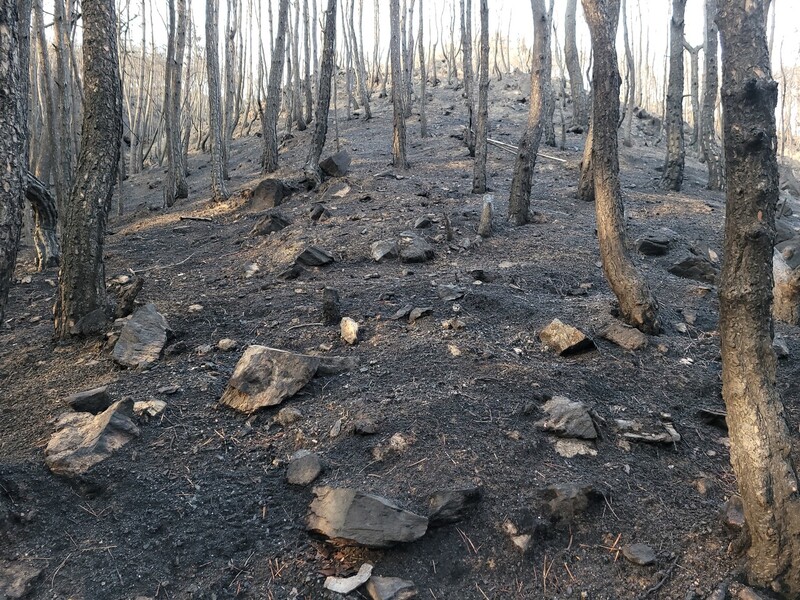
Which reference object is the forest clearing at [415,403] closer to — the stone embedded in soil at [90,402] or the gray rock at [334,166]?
the stone embedded in soil at [90,402]

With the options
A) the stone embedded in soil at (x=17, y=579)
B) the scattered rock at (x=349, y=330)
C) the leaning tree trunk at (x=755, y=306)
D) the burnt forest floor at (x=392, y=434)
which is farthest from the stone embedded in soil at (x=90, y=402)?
the leaning tree trunk at (x=755, y=306)

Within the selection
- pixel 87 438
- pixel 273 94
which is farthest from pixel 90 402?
pixel 273 94

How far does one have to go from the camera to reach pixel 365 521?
9.20 ft

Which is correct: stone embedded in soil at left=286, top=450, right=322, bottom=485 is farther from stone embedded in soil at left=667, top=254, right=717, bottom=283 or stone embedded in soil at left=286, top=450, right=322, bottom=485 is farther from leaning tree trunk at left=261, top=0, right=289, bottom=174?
leaning tree trunk at left=261, top=0, right=289, bottom=174

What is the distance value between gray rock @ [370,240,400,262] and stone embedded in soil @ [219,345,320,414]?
275cm

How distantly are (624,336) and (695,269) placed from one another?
2450 millimetres

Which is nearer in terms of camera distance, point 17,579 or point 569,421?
point 17,579

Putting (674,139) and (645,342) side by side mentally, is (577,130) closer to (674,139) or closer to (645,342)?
(674,139)

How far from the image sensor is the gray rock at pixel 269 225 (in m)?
8.08

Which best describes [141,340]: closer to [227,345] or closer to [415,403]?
[227,345]

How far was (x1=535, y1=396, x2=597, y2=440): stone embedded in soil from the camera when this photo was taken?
135 inches

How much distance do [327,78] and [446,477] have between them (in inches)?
335

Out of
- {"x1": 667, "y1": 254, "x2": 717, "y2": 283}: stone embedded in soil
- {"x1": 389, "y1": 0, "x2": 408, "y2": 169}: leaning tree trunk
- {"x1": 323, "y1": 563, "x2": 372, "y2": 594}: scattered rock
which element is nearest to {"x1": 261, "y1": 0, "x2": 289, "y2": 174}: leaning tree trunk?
{"x1": 389, "y1": 0, "x2": 408, "y2": 169}: leaning tree trunk

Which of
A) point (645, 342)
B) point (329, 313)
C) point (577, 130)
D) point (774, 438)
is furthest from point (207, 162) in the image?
point (774, 438)
